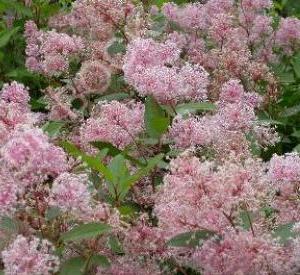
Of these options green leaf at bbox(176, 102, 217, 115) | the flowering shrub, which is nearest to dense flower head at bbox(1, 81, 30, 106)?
the flowering shrub

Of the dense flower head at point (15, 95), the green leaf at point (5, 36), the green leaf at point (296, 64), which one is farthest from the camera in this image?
the green leaf at point (5, 36)

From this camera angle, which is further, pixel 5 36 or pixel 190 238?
pixel 5 36

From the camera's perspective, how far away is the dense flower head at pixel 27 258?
5.99 feet

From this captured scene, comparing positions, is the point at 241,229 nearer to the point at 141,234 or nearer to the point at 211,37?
the point at 141,234

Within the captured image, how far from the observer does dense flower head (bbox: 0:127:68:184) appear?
191 cm

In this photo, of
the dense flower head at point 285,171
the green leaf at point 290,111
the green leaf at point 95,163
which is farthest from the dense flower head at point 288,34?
the green leaf at point 95,163

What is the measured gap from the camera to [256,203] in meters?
1.91

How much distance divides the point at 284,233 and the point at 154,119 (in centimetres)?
80

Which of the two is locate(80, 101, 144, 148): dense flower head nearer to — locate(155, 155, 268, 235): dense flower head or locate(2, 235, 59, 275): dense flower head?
locate(155, 155, 268, 235): dense flower head

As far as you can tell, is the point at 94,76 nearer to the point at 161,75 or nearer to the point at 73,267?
the point at 161,75

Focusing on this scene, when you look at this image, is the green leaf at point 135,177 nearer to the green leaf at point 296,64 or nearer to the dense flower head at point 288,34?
the green leaf at point 296,64

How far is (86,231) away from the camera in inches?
76.2

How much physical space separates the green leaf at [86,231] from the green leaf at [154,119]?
0.73m

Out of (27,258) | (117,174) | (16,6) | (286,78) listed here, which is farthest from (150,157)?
(16,6)
